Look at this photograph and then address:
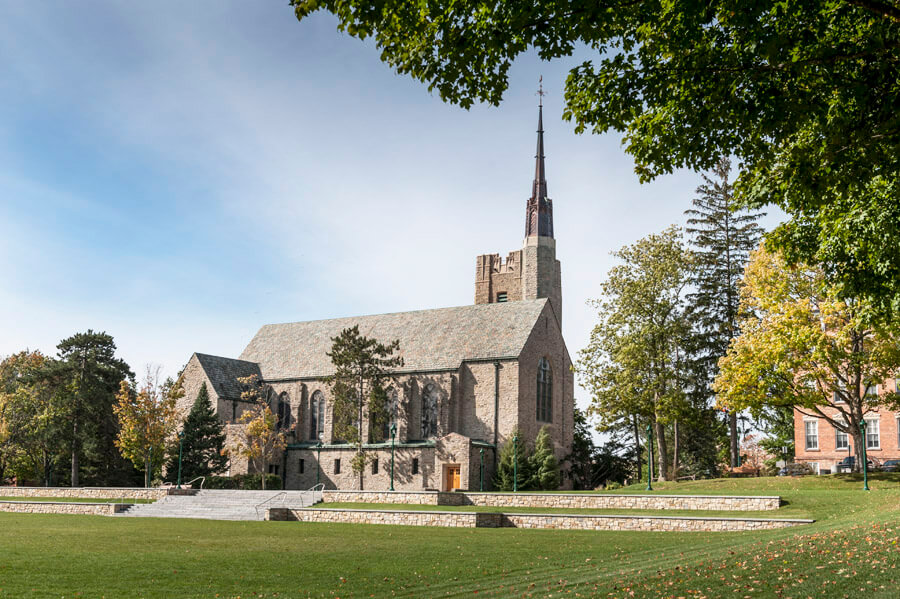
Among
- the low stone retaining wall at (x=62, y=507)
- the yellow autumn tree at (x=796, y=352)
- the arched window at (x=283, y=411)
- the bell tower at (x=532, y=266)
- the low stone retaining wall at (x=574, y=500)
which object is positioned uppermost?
the bell tower at (x=532, y=266)

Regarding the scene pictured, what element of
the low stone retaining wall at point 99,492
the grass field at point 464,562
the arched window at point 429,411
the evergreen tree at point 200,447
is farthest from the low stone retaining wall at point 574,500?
the evergreen tree at point 200,447

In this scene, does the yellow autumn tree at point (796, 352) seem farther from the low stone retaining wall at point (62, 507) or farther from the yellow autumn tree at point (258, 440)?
the low stone retaining wall at point (62, 507)

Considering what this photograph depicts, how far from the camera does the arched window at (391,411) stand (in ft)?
149

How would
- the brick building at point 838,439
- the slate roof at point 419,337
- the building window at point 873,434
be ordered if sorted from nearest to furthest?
the brick building at point 838,439 → the building window at point 873,434 → the slate roof at point 419,337

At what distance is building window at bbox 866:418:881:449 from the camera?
39781 mm

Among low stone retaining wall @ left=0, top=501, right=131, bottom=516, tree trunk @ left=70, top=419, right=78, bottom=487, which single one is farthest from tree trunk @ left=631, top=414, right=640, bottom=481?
tree trunk @ left=70, top=419, right=78, bottom=487

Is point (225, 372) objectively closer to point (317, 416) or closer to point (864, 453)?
point (317, 416)

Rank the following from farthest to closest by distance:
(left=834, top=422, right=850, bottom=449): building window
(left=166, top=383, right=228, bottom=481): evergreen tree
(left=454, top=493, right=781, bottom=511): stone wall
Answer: (left=166, top=383, right=228, bottom=481): evergreen tree < (left=834, top=422, right=850, bottom=449): building window < (left=454, top=493, right=781, bottom=511): stone wall

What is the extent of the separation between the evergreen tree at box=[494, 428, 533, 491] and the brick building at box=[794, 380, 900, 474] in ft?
46.8

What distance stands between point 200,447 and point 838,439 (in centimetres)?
3517

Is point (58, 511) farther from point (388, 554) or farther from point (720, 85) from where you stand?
point (720, 85)

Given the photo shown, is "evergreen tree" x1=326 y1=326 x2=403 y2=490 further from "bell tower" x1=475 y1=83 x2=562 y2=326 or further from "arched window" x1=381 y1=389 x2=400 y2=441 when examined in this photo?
"bell tower" x1=475 y1=83 x2=562 y2=326

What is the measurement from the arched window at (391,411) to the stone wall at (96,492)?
12.5 m

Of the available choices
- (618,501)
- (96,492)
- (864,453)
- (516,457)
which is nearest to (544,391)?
(516,457)
